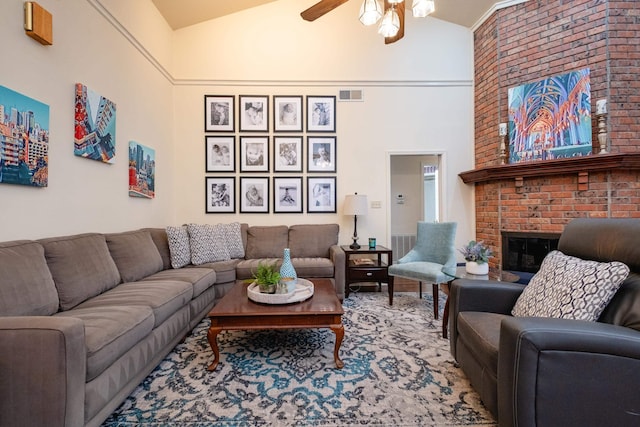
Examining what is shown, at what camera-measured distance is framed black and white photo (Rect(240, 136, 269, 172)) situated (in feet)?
13.8

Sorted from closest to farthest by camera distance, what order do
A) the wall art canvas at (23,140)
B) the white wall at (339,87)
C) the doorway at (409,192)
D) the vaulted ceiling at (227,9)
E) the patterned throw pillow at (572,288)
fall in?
the patterned throw pillow at (572,288), the wall art canvas at (23,140), the vaulted ceiling at (227,9), the white wall at (339,87), the doorway at (409,192)

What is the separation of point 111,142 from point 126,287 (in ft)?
4.86

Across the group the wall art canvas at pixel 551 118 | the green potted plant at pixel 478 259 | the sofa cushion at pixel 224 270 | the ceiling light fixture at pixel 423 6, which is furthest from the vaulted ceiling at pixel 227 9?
the green potted plant at pixel 478 259

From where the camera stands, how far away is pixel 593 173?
3.21 meters

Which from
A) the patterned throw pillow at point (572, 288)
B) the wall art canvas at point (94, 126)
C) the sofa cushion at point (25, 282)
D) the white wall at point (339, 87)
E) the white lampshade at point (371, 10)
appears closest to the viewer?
the patterned throw pillow at point (572, 288)

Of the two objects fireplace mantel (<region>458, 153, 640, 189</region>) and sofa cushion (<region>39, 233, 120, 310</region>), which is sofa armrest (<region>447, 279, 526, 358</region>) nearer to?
fireplace mantel (<region>458, 153, 640, 189</region>)

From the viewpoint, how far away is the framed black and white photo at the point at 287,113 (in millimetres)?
4211

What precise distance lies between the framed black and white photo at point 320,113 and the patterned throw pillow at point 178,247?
2297mm

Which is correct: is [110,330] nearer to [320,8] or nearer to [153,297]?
[153,297]

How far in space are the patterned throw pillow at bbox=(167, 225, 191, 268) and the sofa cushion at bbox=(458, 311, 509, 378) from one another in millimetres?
2745

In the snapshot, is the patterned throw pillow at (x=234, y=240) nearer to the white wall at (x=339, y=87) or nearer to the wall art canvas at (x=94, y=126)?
the white wall at (x=339, y=87)

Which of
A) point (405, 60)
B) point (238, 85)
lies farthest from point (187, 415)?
point (405, 60)

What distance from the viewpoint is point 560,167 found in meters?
3.33

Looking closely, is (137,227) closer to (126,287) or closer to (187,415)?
(126,287)
